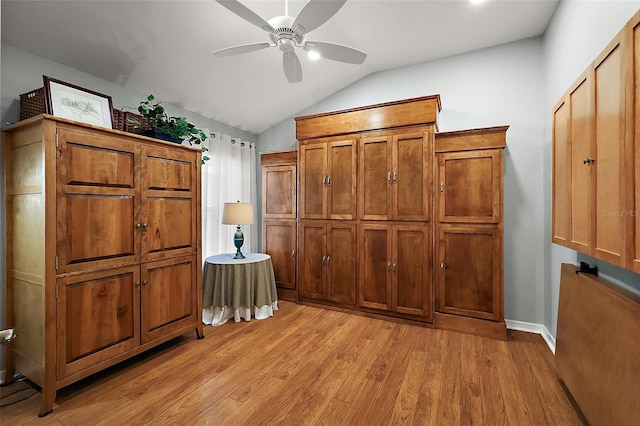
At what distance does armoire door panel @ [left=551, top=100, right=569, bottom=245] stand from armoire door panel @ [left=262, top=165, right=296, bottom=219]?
8.81 feet

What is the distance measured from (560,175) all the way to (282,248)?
2988mm

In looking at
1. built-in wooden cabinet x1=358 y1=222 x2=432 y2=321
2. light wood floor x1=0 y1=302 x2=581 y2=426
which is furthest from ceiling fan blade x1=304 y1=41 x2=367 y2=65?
light wood floor x1=0 y1=302 x2=581 y2=426

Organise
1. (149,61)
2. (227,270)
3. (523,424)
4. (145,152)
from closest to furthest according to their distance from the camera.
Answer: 1. (523,424)
2. (145,152)
3. (149,61)
4. (227,270)

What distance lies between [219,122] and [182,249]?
205cm

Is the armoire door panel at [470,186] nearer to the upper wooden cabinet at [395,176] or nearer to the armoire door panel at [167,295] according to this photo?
the upper wooden cabinet at [395,176]

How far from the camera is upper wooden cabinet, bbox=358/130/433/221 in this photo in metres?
3.07

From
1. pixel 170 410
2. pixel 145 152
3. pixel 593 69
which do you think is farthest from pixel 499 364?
pixel 145 152

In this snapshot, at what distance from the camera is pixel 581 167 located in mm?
1653

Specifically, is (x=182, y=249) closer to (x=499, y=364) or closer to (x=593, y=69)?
(x=499, y=364)

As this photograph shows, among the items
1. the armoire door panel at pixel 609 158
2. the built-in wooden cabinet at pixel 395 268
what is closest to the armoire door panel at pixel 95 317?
the built-in wooden cabinet at pixel 395 268

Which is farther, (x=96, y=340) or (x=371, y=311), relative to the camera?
(x=371, y=311)

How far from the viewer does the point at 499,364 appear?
2.35 m

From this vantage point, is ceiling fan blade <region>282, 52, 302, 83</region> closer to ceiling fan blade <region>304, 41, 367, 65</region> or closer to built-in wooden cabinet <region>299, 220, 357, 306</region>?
ceiling fan blade <region>304, 41, 367, 65</region>

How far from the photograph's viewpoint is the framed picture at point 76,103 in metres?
1.95
